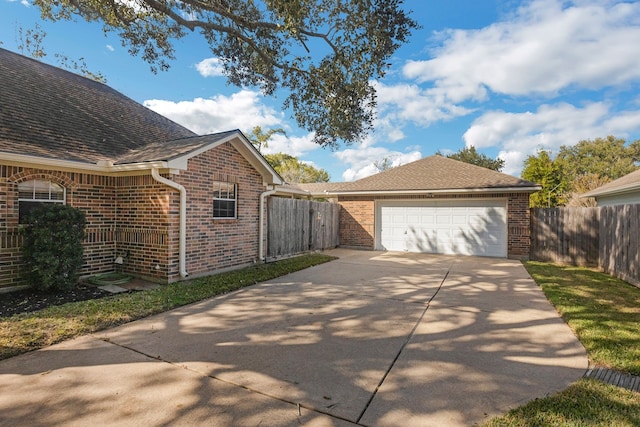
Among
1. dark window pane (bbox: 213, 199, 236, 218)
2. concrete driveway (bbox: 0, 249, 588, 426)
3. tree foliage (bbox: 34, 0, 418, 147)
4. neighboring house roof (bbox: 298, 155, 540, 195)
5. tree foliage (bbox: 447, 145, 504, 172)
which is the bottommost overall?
concrete driveway (bbox: 0, 249, 588, 426)

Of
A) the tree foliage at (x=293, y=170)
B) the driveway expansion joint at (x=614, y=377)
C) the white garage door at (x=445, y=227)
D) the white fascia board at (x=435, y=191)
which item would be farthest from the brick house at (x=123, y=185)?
the tree foliage at (x=293, y=170)

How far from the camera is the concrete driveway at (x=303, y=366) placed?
262cm

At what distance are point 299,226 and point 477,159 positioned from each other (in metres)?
34.7

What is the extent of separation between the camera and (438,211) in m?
13.3

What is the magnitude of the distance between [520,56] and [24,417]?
12.0m

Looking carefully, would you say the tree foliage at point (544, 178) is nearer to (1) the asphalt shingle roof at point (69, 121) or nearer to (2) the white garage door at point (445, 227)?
(2) the white garage door at point (445, 227)

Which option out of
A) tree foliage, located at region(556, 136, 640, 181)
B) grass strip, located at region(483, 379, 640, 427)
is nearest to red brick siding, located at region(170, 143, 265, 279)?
grass strip, located at region(483, 379, 640, 427)

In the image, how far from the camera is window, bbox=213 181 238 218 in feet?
28.1

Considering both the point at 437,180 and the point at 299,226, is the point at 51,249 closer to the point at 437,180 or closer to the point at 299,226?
the point at 299,226

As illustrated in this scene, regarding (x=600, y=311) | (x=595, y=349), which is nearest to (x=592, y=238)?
(x=600, y=311)

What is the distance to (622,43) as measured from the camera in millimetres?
8664

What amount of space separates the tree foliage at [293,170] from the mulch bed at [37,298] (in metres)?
31.3

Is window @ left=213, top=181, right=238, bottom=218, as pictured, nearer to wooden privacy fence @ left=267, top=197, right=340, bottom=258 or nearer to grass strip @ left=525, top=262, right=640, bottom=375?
wooden privacy fence @ left=267, top=197, right=340, bottom=258

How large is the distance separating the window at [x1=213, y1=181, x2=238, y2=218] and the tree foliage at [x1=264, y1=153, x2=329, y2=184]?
28.3 metres
